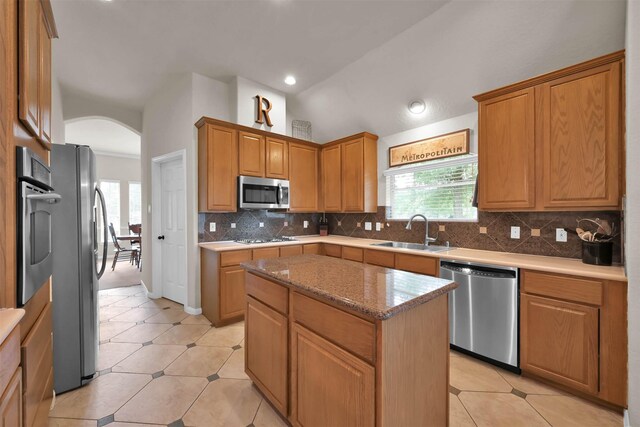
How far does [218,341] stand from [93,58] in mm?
3584

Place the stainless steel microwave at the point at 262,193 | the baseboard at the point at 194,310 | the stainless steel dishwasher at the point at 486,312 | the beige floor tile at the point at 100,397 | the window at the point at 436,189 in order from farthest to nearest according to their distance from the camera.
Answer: the stainless steel microwave at the point at 262,193 < the baseboard at the point at 194,310 < the window at the point at 436,189 < the stainless steel dishwasher at the point at 486,312 < the beige floor tile at the point at 100,397

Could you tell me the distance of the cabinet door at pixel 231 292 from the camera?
302 cm

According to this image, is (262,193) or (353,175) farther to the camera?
(353,175)

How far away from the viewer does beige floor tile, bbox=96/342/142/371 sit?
2.31 meters

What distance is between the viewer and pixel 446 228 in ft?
10.6

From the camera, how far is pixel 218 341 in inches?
107

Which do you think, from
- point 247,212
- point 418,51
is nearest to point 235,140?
point 247,212

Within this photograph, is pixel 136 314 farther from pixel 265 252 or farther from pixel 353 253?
pixel 353 253

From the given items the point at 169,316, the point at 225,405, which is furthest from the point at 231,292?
the point at 225,405

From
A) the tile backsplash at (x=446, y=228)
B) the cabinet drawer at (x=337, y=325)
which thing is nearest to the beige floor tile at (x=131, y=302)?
the tile backsplash at (x=446, y=228)

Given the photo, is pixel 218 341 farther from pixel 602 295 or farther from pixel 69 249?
pixel 602 295

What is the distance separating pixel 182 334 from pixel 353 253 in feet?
7.02

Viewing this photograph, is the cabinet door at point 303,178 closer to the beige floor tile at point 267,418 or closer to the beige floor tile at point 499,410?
the beige floor tile at point 267,418

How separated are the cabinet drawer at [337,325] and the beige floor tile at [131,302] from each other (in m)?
3.49
